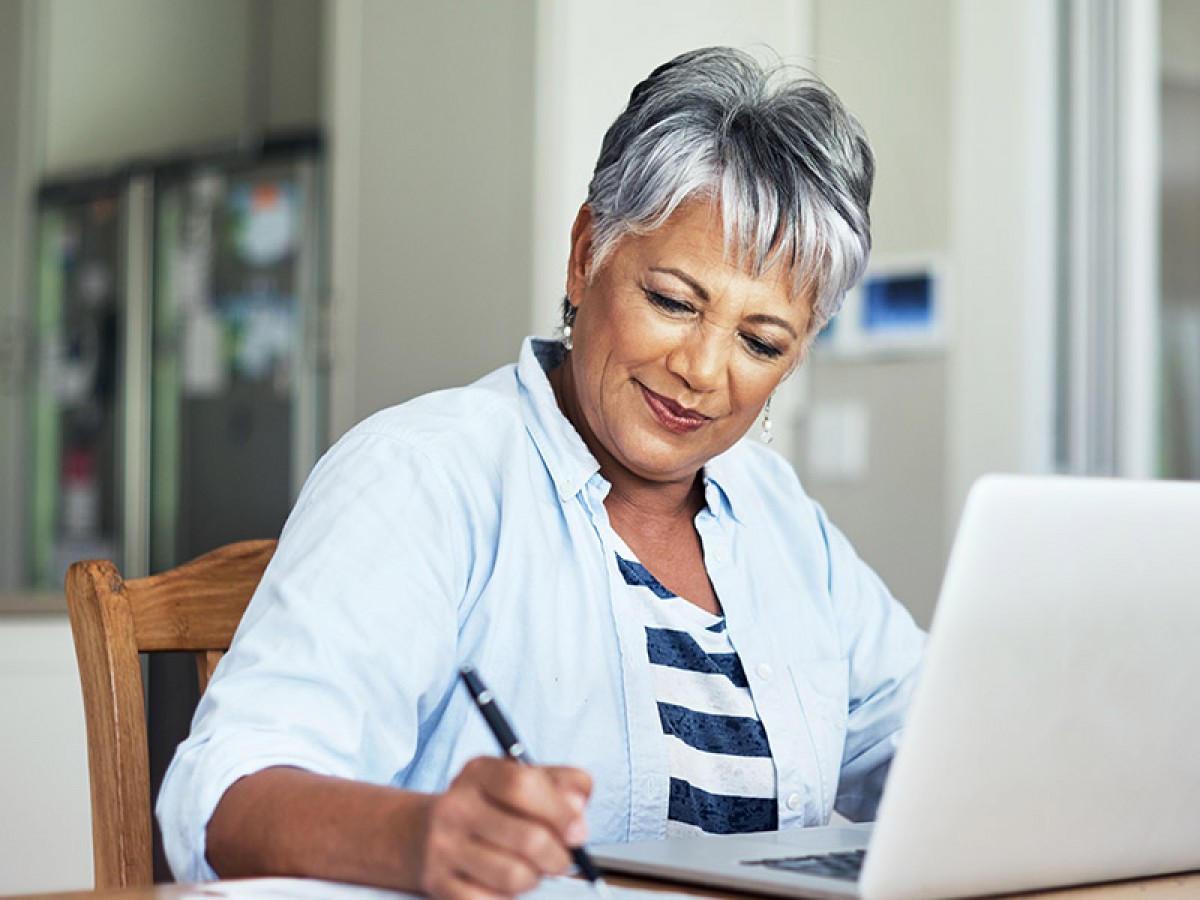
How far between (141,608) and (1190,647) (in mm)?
741

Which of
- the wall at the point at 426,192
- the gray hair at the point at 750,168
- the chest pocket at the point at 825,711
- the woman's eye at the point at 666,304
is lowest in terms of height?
the chest pocket at the point at 825,711

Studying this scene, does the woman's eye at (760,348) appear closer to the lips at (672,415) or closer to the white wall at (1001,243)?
the lips at (672,415)

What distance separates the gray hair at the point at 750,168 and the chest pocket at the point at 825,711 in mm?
296

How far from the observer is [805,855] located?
986mm

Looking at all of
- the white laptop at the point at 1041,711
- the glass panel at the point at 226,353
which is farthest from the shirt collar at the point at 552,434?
the glass panel at the point at 226,353

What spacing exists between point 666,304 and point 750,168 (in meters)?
0.12

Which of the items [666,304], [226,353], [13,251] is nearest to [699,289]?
[666,304]

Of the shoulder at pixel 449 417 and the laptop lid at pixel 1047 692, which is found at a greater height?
the shoulder at pixel 449 417

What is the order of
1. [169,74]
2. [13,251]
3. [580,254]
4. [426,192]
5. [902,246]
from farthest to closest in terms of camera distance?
[169,74] < [13,251] < [426,192] < [902,246] < [580,254]

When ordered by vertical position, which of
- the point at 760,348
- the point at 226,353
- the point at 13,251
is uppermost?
the point at 13,251

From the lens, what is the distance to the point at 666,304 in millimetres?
1305

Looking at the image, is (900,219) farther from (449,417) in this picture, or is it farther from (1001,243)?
(449,417)

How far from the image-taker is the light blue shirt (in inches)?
39.7

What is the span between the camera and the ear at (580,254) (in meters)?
1.38
